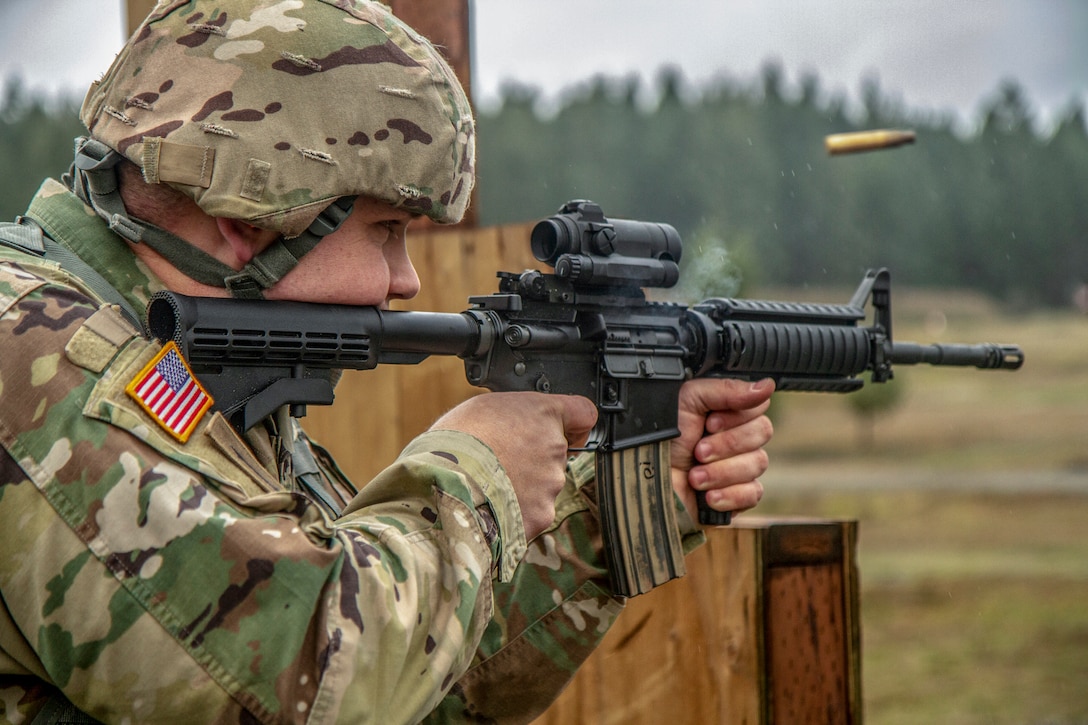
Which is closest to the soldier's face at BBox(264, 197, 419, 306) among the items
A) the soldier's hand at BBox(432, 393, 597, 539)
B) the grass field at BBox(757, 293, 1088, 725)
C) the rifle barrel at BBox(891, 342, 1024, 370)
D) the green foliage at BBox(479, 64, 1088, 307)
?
the soldier's hand at BBox(432, 393, 597, 539)

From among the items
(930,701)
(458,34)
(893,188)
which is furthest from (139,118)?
(893,188)

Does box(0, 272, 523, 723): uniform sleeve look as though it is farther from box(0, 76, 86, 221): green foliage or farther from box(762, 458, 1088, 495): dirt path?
box(762, 458, 1088, 495): dirt path

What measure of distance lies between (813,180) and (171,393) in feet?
151

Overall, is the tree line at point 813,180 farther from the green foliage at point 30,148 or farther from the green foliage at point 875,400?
the green foliage at point 30,148

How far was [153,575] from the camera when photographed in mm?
1751

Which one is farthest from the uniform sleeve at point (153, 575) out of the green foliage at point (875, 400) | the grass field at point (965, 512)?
the green foliage at point (875, 400)

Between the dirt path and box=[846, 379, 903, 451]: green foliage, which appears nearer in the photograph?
the dirt path

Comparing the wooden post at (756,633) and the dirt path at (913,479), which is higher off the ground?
the wooden post at (756,633)

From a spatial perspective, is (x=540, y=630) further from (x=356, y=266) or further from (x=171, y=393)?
(x=171, y=393)

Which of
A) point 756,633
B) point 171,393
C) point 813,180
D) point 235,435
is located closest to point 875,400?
point 813,180

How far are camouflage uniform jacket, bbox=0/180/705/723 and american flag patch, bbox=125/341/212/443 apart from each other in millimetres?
19

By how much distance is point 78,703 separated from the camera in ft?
5.89

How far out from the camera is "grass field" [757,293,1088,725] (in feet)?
42.9

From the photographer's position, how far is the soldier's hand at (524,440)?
2305 millimetres
